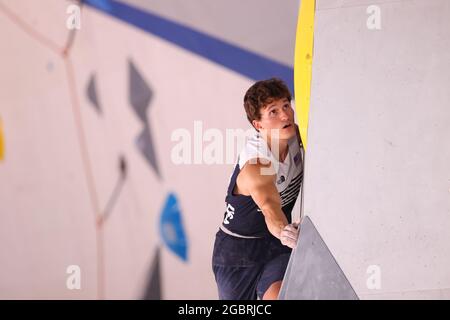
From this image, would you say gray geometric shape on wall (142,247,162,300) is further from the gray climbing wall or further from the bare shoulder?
the gray climbing wall

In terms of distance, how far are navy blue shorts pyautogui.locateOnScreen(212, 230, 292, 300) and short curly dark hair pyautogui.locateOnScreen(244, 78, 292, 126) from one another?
17.3 inches

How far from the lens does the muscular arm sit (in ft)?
6.66

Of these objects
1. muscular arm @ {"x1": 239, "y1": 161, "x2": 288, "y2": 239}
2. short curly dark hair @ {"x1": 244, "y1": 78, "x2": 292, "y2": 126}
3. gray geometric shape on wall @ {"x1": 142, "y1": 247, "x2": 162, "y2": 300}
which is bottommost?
gray geometric shape on wall @ {"x1": 142, "y1": 247, "x2": 162, "y2": 300}

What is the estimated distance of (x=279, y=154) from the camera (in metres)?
2.09

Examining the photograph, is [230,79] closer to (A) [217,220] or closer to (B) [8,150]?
(A) [217,220]

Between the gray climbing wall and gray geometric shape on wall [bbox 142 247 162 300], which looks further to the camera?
gray geometric shape on wall [bbox 142 247 162 300]

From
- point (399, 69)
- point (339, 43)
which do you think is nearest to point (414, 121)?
point (399, 69)

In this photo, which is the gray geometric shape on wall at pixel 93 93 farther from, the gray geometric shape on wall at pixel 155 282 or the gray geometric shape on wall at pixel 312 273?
the gray geometric shape on wall at pixel 312 273

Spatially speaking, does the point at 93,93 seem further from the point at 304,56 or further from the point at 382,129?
the point at 382,129

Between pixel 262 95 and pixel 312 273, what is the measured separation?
650mm

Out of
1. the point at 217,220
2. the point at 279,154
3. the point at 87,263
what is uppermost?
the point at 279,154

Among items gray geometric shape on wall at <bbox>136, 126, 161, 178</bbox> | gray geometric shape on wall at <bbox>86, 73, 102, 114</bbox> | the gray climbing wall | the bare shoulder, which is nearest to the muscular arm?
the bare shoulder

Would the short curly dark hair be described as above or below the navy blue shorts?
above
